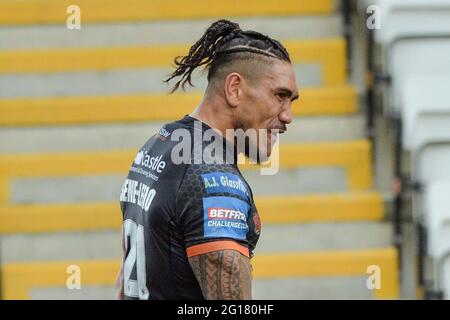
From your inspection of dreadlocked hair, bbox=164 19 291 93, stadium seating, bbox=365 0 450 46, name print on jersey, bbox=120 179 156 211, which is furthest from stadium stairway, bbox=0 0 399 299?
dreadlocked hair, bbox=164 19 291 93

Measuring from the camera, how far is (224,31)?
128 inches

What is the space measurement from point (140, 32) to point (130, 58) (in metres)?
0.21

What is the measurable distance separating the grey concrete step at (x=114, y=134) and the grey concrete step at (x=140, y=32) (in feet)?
1.88

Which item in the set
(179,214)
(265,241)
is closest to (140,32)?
(265,241)

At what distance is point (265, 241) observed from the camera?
5.78 m

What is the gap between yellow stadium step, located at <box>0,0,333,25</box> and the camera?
6.48 meters

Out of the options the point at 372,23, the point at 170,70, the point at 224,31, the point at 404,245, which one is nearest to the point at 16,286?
the point at 170,70

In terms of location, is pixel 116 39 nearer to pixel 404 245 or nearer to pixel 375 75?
pixel 375 75

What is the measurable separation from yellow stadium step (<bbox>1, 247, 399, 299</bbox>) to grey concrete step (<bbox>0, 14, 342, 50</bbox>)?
1.40m

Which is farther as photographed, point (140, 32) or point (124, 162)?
point (140, 32)

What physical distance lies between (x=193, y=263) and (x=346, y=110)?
10.8ft

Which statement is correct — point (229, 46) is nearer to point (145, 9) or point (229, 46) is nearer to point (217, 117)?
point (217, 117)

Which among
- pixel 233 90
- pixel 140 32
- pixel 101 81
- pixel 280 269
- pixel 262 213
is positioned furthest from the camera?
pixel 140 32
